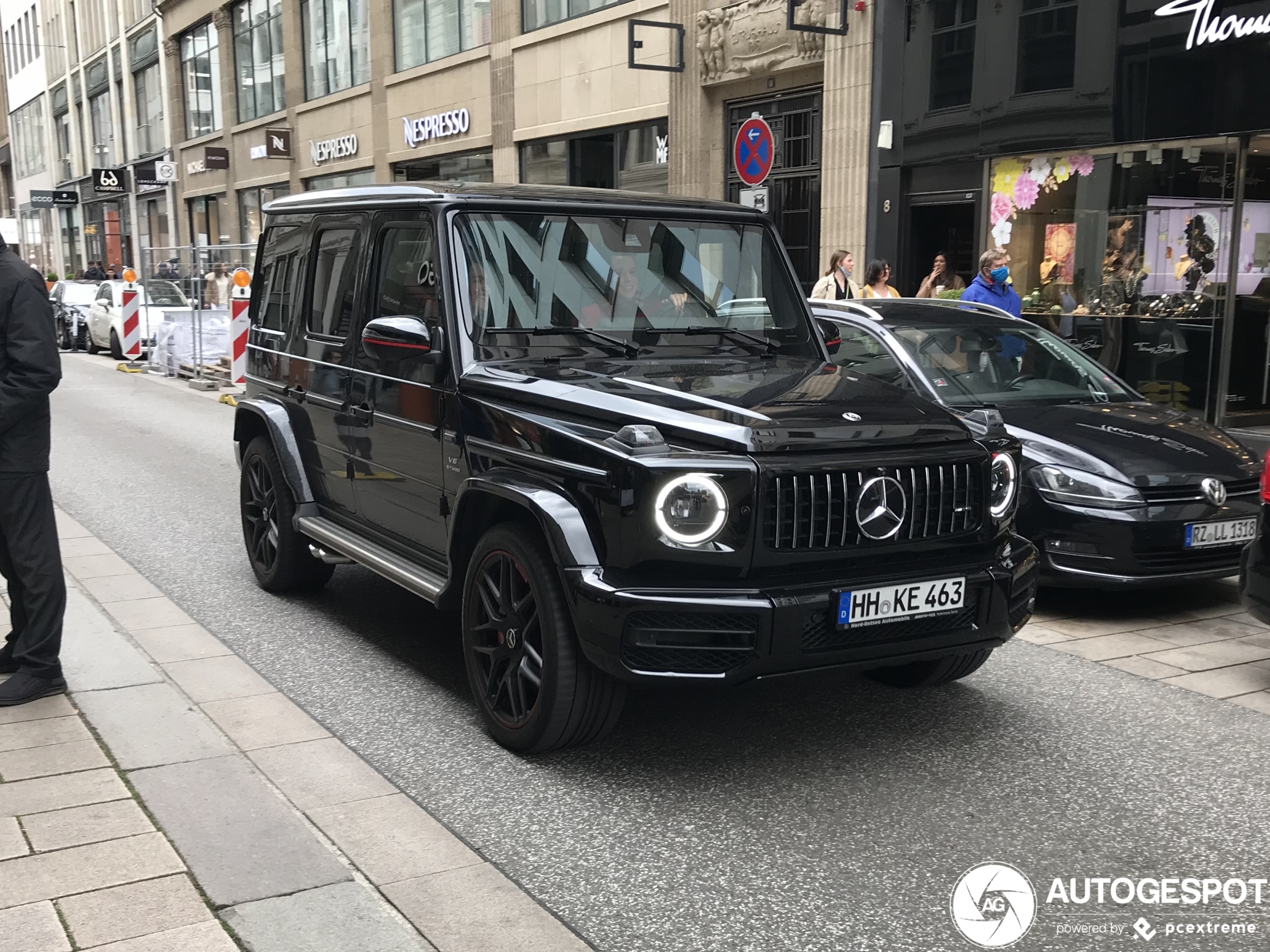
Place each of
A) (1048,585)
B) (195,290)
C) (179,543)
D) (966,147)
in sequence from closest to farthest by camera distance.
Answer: (1048,585), (179,543), (966,147), (195,290)

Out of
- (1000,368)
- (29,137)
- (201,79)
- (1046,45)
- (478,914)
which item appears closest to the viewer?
(478,914)

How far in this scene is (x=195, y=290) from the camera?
21.3 m

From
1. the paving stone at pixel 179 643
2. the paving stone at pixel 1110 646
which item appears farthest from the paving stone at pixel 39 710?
the paving stone at pixel 1110 646

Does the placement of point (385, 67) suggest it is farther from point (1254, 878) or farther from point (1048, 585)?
point (1254, 878)

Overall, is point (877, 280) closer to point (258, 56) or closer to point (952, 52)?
point (952, 52)

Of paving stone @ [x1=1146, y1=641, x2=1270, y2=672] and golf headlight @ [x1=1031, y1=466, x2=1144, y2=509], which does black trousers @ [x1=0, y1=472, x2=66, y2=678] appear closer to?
golf headlight @ [x1=1031, y1=466, x2=1144, y2=509]

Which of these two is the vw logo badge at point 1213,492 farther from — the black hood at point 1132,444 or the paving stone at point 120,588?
the paving stone at point 120,588

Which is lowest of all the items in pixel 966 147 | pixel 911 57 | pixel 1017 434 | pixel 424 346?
pixel 1017 434

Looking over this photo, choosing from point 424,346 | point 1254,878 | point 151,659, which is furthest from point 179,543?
point 1254,878

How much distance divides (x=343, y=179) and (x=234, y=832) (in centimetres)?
3007

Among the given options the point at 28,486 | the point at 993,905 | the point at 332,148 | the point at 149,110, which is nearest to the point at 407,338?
the point at 28,486

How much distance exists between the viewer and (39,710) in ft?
16.3

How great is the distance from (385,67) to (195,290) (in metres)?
10.3

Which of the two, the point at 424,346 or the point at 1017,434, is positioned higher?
the point at 424,346
